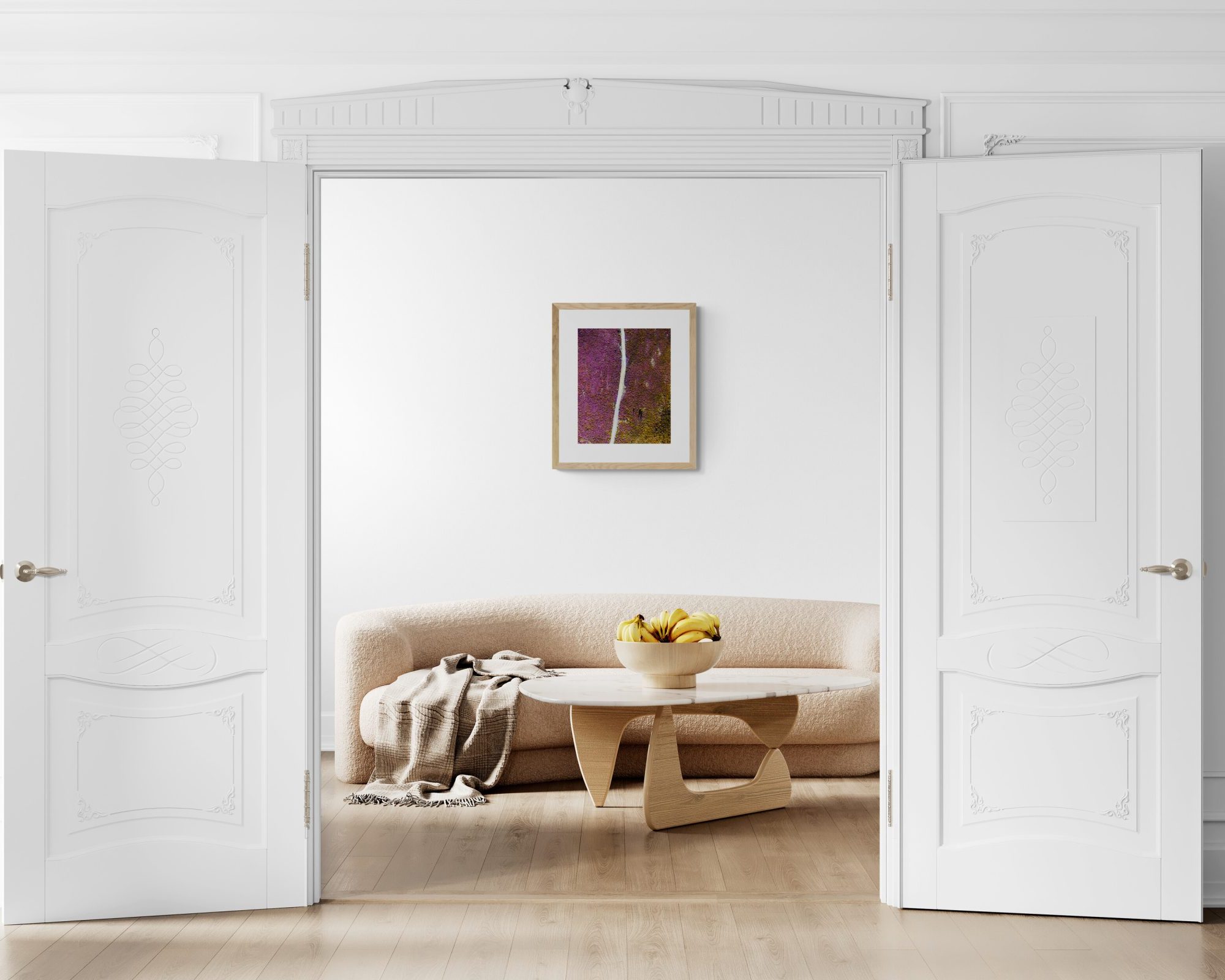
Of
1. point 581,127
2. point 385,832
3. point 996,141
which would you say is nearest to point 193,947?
point 385,832

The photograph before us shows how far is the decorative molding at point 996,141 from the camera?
10.8 ft

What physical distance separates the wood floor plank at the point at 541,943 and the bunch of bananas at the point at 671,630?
111 centimetres

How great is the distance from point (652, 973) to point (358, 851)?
4.64 ft

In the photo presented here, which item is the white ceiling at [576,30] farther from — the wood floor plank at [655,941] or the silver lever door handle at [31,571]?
the wood floor plank at [655,941]

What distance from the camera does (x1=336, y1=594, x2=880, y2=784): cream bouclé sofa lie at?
4.78m

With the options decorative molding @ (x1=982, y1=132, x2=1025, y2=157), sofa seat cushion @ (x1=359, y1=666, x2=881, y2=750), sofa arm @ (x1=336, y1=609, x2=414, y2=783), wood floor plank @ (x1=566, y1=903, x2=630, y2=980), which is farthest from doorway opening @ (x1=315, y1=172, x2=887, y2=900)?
wood floor plank @ (x1=566, y1=903, x2=630, y2=980)

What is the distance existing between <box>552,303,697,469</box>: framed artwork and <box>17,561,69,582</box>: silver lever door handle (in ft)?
9.37

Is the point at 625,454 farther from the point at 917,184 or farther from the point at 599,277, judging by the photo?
the point at 917,184

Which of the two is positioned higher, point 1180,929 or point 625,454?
point 625,454

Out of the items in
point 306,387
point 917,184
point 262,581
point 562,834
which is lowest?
point 562,834

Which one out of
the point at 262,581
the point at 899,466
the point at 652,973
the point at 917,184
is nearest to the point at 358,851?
the point at 262,581

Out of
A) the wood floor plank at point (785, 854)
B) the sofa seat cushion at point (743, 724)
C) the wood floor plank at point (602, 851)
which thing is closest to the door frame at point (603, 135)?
the wood floor plank at point (785, 854)

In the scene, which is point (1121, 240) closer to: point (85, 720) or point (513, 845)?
point (513, 845)

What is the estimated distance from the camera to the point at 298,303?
319 centimetres
